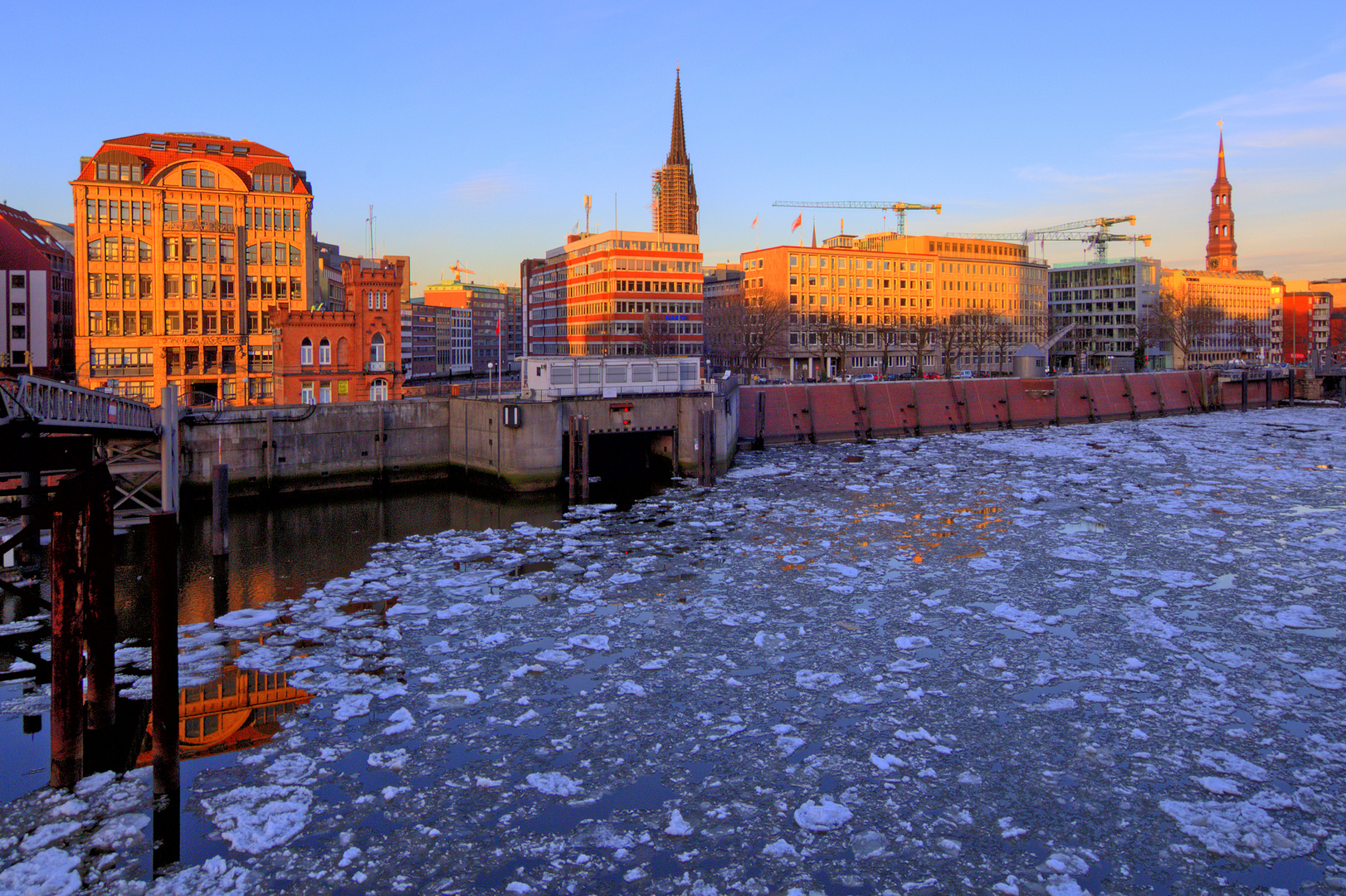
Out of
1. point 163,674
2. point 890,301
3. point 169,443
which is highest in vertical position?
point 890,301

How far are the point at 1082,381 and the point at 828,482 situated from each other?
4838cm

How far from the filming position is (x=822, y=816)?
471 inches

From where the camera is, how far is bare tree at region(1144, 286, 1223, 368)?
144 m

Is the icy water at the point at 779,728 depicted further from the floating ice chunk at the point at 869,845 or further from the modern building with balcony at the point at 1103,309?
the modern building with balcony at the point at 1103,309

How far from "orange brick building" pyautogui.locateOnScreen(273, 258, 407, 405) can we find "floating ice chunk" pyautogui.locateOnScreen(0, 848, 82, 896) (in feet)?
163

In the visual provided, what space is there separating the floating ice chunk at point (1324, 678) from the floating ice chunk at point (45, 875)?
1886 cm

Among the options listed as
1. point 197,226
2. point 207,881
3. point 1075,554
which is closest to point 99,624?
point 207,881

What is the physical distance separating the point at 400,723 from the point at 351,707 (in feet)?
4.23

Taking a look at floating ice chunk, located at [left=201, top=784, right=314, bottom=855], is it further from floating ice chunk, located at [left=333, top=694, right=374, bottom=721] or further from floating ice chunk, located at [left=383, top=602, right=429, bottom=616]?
floating ice chunk, located at [left=383, top=602, right=429, bottom=616]

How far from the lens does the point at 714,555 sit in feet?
90.8

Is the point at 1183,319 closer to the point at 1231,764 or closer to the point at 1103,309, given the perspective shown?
the point at 1103,309

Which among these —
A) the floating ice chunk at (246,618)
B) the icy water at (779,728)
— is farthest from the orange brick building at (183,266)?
the floating ice chunk at (246,618)

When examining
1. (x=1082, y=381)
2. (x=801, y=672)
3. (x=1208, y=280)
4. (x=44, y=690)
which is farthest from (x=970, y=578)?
(x=1208, y=280)

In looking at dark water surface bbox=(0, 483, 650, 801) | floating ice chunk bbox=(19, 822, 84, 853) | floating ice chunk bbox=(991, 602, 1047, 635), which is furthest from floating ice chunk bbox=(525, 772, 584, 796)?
floating ice chunk bbox=(991, 602, 1047, 635)
